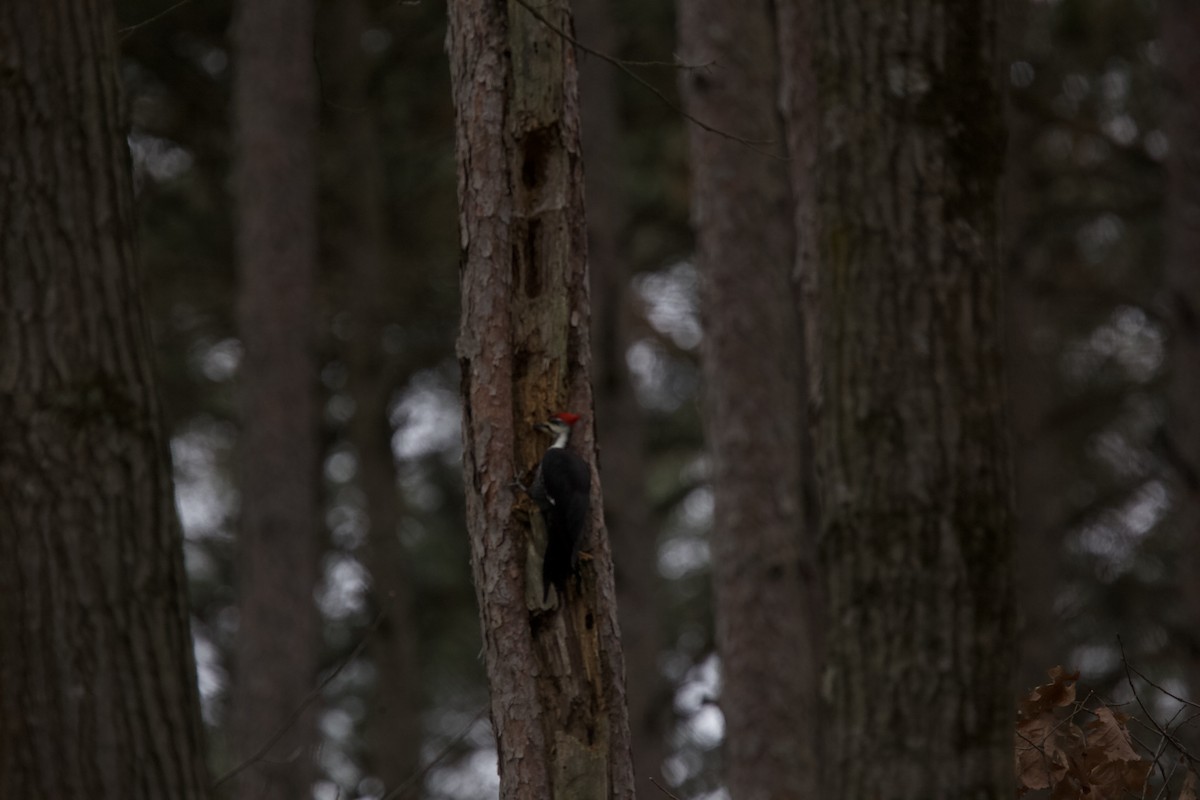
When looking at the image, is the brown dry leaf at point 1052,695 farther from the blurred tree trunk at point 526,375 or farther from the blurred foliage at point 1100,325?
the blurred foliage at point 1100,325

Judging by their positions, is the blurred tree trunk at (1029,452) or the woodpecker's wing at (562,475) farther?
the blurred tree trunk at (1029,452)

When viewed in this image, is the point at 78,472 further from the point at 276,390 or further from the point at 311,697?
the point at 276,390

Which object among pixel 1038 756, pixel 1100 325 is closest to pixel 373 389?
pixel 1100 325

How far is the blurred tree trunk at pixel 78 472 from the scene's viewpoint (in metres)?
3.51

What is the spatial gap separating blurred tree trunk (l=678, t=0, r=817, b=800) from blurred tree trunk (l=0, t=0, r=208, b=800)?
418 cm

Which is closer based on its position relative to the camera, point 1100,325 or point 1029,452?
point 1029,452

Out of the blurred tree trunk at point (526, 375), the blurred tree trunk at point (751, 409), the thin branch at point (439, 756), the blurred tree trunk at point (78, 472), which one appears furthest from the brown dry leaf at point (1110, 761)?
the blurred tree trunk at point (751, 409)

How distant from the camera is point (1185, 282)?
10367mm

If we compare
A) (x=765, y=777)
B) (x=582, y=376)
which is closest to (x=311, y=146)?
(x=765, y=777)

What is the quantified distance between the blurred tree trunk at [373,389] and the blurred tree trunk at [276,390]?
0.83m

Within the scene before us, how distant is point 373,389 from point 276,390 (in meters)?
1.54

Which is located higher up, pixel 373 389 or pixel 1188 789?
pixel 1188 789

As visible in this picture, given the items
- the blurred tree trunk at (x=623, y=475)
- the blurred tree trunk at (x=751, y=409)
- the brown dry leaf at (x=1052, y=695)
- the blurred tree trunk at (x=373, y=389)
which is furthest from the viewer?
the blurred tree trunk at (x=373, y=389)

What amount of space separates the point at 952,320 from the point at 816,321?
43 centimetres
